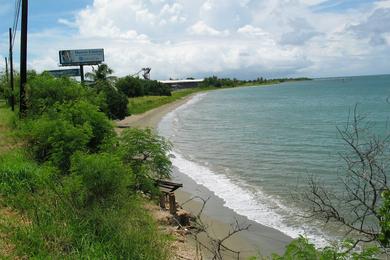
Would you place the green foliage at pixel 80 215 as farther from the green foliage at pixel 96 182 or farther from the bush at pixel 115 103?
the bush at pixel 115 103

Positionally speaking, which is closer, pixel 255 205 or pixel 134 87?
pixel 255 205

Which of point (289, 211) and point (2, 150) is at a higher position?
point (2, 150)

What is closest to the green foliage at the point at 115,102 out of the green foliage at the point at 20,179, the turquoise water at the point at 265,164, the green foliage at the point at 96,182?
the turquoise water at the point at 265,164

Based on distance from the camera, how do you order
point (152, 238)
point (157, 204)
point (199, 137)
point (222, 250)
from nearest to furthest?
1. point (152, 238)
2. point (222, 250)
3. point (157, 204)
4. point (199, 137)

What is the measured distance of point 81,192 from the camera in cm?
1023

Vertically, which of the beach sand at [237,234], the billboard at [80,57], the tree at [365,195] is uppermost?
the billboard at [80,57]

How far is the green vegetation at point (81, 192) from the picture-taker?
8.59 m

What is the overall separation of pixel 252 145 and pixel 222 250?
19.7 metres

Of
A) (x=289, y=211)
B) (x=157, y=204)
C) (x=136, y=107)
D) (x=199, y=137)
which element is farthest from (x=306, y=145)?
(x=136, y=107)

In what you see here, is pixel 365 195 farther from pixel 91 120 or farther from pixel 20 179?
pixel 91 120

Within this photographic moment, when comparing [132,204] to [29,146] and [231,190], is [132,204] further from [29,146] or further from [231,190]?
[231,190]

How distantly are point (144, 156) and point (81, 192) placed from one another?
505 centimetres

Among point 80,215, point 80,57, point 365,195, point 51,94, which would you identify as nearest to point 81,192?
point 80,215

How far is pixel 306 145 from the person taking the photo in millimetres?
29797
